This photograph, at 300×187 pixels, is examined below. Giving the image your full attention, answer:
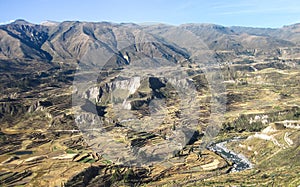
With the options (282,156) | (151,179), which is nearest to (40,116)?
(151,179)

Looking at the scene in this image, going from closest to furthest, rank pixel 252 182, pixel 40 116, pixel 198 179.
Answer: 1. pixel 252 182
2. pixel 198 179
3. pixel 40 116

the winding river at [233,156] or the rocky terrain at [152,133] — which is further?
the winding river at [233,156]

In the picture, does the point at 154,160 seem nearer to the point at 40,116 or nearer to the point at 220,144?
the point at 220,144

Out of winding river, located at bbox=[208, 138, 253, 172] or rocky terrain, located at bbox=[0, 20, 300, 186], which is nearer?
rocky terrain, located at bbox=[0, 20, 300, 186]

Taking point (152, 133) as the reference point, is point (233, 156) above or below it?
below

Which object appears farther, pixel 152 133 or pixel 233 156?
pixel 152 133

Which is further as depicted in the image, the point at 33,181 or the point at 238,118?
the point at 238,118

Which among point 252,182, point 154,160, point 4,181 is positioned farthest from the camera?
point 154,160
